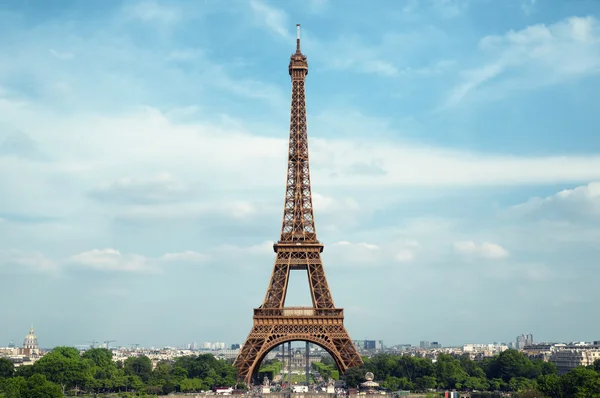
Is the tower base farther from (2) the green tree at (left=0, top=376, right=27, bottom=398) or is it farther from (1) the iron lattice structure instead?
(2) the green tree at (left=0, top=376, right=27, bottom=398)

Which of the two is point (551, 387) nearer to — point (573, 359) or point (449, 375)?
point (449, 375)

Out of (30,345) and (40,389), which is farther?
(30,345)

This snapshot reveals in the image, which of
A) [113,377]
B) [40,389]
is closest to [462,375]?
[113,377]

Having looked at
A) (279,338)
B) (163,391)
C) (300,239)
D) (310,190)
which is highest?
(310,190)

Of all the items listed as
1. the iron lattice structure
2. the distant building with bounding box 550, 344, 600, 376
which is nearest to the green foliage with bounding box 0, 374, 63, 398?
the iron lattice structure

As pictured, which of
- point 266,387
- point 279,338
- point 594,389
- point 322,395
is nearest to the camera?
point 594,389

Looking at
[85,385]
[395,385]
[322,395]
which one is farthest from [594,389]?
[85,385]

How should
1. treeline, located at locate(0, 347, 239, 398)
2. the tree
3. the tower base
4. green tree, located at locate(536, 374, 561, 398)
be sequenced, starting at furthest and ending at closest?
the tree → treeline, located at locate(0, 347, 239, 398) → the tower base → green tree, located at locate(536, 374, 561, 398)

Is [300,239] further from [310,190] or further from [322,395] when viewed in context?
[322,395]

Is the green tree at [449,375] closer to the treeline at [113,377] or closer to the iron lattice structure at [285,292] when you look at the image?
the iron lattice structure at [285,292]
